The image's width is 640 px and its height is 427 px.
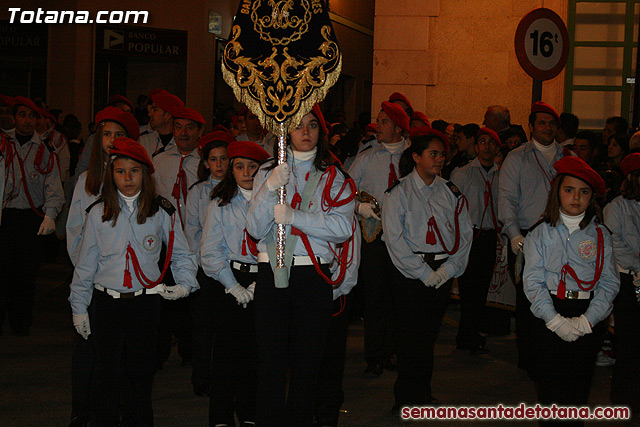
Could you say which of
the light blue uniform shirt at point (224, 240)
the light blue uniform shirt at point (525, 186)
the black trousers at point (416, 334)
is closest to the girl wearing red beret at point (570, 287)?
the black trousers at point (416, 334)

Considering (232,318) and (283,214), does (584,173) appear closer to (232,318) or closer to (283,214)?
(283,214)

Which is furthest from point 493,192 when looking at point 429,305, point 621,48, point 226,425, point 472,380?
point 621,48

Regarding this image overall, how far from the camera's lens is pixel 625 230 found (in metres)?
7.52

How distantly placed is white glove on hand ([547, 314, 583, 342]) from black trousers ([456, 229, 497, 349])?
3607 mm

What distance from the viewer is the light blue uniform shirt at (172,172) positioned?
8797mm

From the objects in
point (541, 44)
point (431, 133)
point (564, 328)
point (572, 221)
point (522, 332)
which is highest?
point (541, 44)

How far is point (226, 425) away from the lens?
255 inches

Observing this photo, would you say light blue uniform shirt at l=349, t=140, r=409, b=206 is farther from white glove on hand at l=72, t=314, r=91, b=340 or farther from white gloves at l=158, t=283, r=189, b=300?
white glove on hand at l=72, t=314, r=91, b=340

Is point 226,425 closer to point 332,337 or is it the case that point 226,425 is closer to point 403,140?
point 332,337

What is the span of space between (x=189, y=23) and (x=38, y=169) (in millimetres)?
14873

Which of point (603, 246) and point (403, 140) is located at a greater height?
point (403, 140)

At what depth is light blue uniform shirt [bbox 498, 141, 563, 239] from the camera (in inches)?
344

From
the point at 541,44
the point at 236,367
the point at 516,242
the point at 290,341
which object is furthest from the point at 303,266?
the point at 541,44

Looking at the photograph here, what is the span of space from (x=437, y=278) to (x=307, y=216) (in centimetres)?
195
